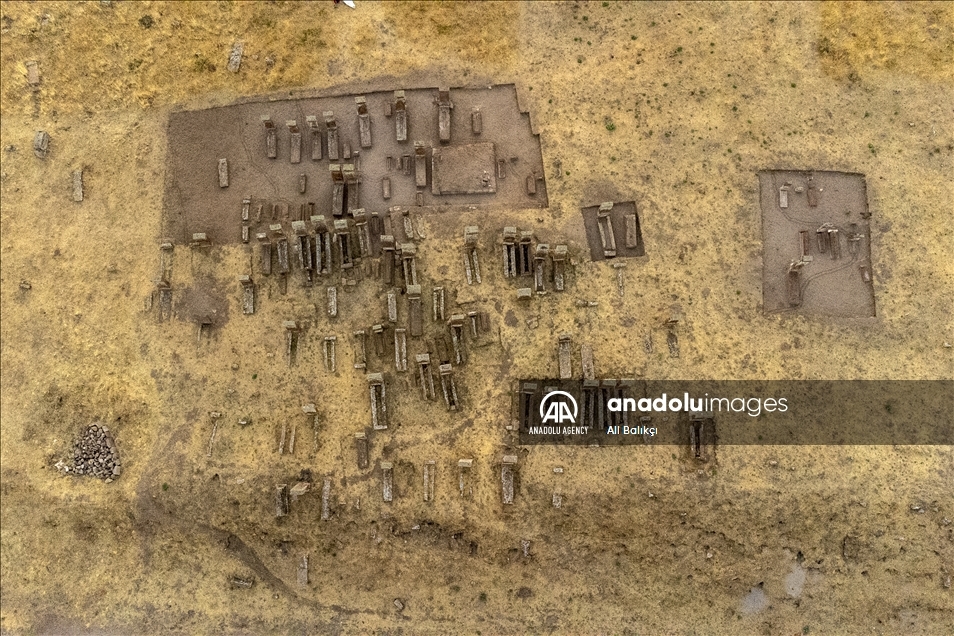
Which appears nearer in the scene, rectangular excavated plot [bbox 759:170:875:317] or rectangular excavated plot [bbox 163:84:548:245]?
rectangular excavated plot [bbox 759:170:875:317]

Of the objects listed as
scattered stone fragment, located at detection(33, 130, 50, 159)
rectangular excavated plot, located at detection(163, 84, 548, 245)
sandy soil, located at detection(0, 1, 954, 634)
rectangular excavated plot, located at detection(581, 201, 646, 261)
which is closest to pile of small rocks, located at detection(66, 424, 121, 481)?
sandy soil, located at detection(0, 1, 954, 634)

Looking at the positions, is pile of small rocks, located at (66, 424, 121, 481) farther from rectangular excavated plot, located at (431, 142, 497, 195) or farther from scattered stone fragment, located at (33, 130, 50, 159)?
rectangular excavated plot, located at (431, 142, 497, 195)

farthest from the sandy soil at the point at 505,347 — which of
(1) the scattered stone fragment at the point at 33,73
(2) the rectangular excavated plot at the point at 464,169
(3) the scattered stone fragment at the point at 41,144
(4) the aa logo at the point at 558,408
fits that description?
(2) the rectangular excavated plot at the point at 464,169

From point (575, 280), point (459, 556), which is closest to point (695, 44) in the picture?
point (575, 280)

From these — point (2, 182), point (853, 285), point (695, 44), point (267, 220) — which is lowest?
point (853, 285)

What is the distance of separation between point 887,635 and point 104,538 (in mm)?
24239

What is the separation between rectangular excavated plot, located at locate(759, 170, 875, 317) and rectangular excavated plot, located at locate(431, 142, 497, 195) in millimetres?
8977

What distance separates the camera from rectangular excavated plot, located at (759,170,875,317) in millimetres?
16875

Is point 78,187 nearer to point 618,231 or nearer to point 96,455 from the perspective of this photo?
point 96,455

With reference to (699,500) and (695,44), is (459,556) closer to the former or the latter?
(699,500)

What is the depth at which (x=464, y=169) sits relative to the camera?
18000 mm

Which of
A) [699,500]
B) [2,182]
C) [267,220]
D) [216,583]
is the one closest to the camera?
[699,500]

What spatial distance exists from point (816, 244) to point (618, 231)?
21.0ft

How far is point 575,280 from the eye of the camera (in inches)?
670
